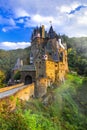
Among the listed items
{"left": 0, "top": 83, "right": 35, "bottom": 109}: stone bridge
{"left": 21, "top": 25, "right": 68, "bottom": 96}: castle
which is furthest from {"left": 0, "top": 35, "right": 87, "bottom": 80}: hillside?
{"left": 0, "top": 83, "right": 35, "bottom": 109}: stone bridge

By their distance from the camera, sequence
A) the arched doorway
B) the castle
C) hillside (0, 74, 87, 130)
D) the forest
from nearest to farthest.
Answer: the forest, hillside (0, 74, 87, 130), the castle, the arched doorway

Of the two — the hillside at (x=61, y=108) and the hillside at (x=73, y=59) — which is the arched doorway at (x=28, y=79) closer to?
the hillside at (x=61, y=108)

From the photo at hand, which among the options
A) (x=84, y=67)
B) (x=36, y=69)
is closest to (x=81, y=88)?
(x=36, y=69)

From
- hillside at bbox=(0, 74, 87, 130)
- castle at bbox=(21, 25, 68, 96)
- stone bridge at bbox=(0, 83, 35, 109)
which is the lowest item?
hillside at bbox=(0, 74, 87, 130)

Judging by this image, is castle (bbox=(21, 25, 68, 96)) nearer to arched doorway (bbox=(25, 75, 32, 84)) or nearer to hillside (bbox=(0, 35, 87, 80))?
arched doorway (bbox=(25, 75, 32, 84))

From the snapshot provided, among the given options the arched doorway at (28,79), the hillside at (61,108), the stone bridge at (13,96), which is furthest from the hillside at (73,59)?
the stone bridge at (13,96)

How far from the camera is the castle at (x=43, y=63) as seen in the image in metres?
37.9

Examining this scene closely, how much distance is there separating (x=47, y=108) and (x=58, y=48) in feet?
79.6

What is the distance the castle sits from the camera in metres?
37.9

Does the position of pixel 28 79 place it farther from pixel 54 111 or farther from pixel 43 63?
pixel 54 111

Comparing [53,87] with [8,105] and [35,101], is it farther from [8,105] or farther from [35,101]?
[8,105]

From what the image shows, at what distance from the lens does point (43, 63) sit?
39.1 m

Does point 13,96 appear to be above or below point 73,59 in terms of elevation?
below

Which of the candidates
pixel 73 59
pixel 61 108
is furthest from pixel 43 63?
pixel 73 59
